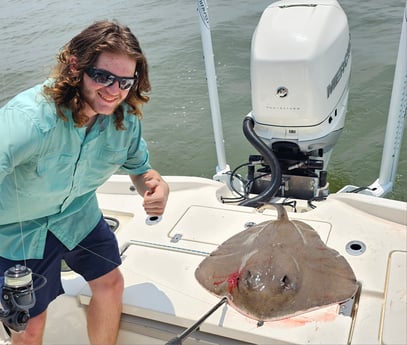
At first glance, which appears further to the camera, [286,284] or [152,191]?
[152,191]

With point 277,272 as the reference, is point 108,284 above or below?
below

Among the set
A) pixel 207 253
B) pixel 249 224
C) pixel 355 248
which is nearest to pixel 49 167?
pixel 207 253

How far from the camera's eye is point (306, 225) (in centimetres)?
246

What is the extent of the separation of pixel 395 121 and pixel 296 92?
0.70 m

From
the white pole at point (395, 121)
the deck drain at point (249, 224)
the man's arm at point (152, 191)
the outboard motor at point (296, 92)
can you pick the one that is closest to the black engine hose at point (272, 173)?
the outboard motor at point (296, 92)

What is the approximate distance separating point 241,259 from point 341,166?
3.32 meters

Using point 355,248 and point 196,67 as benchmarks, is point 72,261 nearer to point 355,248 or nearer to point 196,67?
point 355,248

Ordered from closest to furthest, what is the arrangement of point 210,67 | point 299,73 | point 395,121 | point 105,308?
point 105,308 < point 299,73 < point 395,121 < point 210,67

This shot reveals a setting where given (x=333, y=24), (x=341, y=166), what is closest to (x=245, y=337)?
(x=333, y=24)

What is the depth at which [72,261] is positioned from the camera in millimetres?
2225

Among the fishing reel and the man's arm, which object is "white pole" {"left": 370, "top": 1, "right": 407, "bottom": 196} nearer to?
the man's arm

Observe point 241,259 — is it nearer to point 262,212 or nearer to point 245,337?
point 245,337

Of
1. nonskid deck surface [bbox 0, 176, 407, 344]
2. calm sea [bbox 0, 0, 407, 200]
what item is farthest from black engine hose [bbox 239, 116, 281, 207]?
calm sea [bbox 0, 0, 407, 200]

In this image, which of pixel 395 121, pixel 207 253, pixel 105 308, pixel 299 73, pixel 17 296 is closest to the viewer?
pixel 17 296
